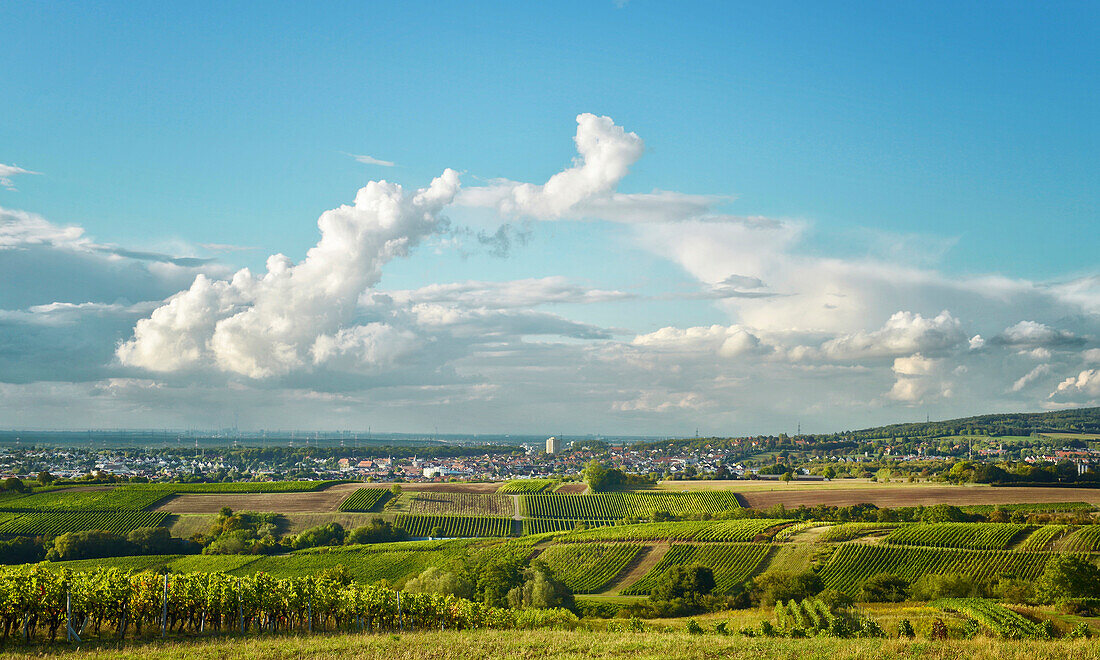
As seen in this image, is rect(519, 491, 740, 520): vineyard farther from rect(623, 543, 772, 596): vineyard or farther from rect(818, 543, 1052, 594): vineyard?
rect(818, 543, 1052, 594): vineyard

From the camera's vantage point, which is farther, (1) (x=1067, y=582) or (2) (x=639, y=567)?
(2) (x=639, y=567)

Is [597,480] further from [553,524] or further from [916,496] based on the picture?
[916,496]

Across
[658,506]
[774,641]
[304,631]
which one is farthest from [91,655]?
[658,506]

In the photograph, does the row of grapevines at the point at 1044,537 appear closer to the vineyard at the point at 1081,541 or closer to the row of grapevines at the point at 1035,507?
the vineyard at the point at 1081,541

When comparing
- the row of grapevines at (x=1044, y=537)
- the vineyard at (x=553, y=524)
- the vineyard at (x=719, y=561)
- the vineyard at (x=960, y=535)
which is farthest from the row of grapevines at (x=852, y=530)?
the vineyard at (x=553, y=524)

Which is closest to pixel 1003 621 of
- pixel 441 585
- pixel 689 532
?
pixel 441 585

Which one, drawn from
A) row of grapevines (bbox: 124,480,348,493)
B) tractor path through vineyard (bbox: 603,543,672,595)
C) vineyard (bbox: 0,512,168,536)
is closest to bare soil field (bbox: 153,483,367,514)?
row of grapevines (bbox: 124,480,348,493)
